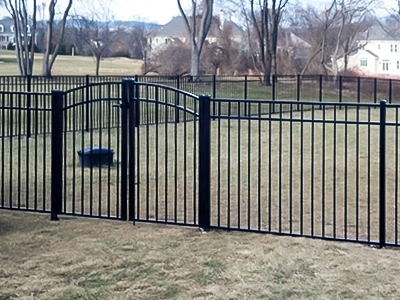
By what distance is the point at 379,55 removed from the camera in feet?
232

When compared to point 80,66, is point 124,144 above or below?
below

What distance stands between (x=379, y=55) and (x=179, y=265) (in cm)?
6861

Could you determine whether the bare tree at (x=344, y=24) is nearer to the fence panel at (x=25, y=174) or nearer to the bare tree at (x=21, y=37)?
the bare tree at (x=21, y=37)

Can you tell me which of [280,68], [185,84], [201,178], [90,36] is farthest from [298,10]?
[201,178]

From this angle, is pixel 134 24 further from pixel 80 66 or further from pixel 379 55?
pixel 379 55

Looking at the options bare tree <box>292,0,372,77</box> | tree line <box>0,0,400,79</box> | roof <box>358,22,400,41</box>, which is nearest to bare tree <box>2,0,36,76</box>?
tree line <box>0,0,400,79</box>

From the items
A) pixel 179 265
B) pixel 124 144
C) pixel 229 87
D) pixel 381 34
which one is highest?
pixel 381 34

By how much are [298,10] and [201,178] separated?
39.5 meters

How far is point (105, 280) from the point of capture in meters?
5.12

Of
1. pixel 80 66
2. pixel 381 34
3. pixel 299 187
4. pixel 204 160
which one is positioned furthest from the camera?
pixel 381 34

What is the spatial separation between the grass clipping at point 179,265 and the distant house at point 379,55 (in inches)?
2498

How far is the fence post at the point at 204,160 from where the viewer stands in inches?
259

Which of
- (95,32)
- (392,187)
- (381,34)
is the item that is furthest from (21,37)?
(381,34)

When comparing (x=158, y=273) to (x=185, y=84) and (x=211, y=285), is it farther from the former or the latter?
(x=185, y=84)
